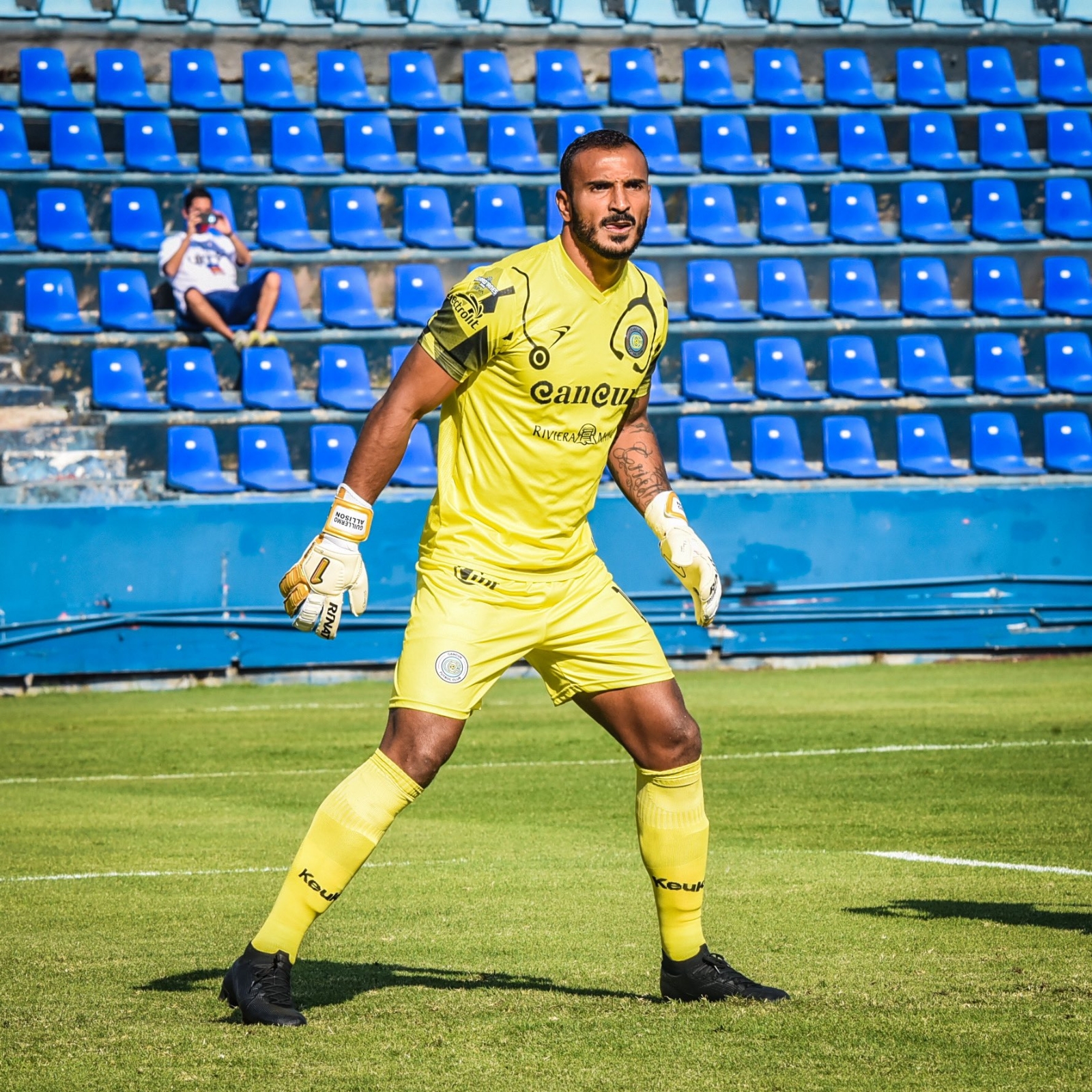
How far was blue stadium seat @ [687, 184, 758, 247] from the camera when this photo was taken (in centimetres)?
1809

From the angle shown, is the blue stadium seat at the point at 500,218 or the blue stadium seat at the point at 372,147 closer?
the blue stadium seat at the point at 500,218

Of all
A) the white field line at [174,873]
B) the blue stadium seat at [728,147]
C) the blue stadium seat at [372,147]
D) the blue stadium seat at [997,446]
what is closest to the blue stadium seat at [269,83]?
the blue stadium seat at [372,147]

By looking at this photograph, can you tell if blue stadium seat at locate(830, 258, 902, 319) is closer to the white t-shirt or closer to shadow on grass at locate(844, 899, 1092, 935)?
the white t-shirt

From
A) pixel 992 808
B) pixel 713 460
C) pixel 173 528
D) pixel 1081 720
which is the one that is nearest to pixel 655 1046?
pixel 992 808

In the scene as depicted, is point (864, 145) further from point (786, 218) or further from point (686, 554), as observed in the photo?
point (686, 554)

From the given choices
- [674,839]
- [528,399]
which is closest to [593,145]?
[528,399]

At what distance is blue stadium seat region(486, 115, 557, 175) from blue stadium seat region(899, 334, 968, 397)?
4.40 metres

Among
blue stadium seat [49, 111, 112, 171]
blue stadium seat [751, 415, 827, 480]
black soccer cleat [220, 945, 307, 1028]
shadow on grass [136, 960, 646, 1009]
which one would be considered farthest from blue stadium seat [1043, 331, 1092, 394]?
black soccer cleat [220, 945, 307, 1028]

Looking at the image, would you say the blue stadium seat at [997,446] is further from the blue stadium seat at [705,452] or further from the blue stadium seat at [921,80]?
the blue stadium seat at [921,80]

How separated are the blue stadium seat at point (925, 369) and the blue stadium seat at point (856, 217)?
1310 mm

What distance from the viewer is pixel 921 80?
63.7ft

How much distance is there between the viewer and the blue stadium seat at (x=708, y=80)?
62.2 ft

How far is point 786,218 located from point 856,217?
830 millimetres

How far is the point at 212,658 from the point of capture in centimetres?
1498
